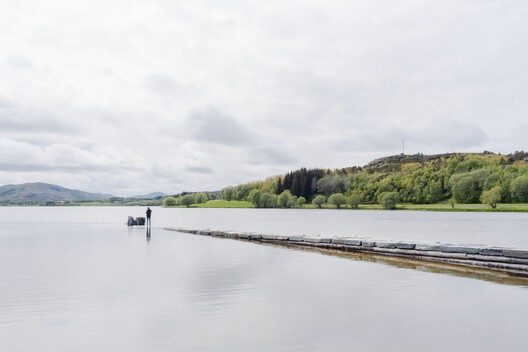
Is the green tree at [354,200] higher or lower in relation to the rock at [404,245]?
higher

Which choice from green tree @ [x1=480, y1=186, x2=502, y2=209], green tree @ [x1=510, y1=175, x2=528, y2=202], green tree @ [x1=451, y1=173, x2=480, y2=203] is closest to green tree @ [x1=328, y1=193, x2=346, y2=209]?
green tree @ [x1=451, y1=173, x2=480, y2=203]

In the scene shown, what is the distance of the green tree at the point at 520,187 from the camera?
5448 inches

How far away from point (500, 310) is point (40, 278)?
692 inches

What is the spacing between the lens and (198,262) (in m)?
26.2

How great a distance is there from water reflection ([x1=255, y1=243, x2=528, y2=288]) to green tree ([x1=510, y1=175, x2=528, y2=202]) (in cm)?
12717

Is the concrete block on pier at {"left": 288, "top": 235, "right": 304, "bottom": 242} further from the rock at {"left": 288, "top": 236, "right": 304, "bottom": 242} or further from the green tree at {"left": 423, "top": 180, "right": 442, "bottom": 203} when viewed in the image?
the green tree at {"left": 423, "top": 180, "right": 442, "bottom": 203}

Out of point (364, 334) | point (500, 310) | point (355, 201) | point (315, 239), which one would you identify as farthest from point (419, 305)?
point (355, 201)

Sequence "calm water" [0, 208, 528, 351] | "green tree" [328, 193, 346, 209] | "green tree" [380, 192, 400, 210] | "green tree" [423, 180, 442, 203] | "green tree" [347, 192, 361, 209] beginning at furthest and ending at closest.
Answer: "green tree" [328, 193, 346, 209] → "green tree" [347, 192, 361, 209] → "green tree" [423, 180, 442, 203] → "green tree" [380, 192, 400, 210] → "calm water" [0, 208, 528, 351]

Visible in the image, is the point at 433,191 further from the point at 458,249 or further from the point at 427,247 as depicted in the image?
the point at 458,249

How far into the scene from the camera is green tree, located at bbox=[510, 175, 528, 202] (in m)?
138

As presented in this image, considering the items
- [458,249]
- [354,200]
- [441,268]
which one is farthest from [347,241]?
[354,200]

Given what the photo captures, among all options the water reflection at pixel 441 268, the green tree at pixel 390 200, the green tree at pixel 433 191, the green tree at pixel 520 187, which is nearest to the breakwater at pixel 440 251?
the water reflection at pixel 441 268

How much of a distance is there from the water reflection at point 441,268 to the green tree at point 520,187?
127 meters

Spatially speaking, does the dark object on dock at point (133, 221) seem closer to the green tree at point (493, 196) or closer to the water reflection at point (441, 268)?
the water reflection at point (441, 268)
